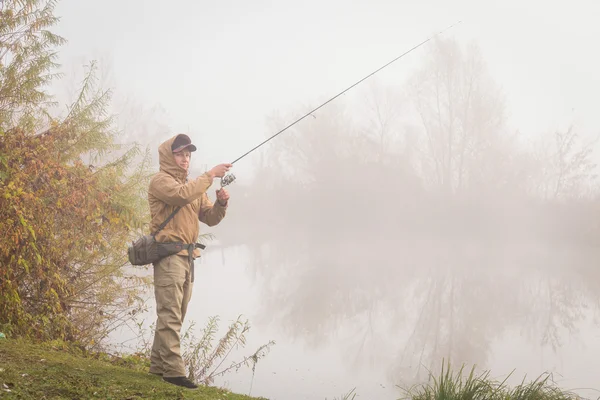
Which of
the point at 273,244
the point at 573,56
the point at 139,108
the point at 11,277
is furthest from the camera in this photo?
the point at 573,56

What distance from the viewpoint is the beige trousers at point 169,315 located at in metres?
4.07

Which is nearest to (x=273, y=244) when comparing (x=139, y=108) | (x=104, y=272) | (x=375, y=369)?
(x=139, y=108)

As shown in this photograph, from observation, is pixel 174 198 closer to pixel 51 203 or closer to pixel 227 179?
pixel 227 179

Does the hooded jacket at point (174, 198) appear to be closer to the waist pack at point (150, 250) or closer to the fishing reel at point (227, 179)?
the waist pack at point (150, 250)

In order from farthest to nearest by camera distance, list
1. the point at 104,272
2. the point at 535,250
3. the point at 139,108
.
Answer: the point at 139,108
the point at 535,250
the point at 104,272

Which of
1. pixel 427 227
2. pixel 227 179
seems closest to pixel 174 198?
pixel 227 179

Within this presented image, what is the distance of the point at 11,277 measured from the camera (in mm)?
5090

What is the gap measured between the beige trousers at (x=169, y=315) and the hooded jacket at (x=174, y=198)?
0.49 feet

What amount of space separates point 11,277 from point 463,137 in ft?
93.7

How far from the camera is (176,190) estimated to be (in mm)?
4129

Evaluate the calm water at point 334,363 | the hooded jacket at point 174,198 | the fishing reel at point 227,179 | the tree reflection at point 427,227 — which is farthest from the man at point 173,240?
the tree reflection at point 427,227

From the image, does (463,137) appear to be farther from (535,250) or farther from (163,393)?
(163,393)

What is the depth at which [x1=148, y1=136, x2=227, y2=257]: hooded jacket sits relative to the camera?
414 centimetres

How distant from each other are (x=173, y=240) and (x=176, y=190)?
406 mm
